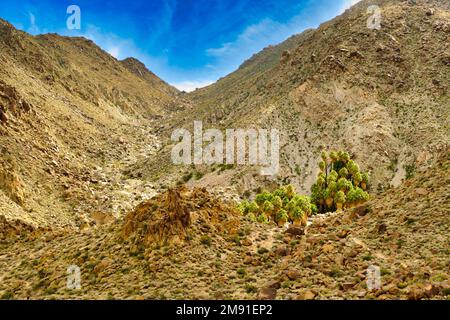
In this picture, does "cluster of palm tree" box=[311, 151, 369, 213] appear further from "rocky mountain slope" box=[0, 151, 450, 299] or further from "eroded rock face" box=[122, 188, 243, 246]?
"eroded rock face" box=[122, 188, 243, 246]

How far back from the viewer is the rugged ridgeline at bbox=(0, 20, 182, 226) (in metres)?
→ 41.4

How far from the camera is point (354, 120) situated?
2746 inches

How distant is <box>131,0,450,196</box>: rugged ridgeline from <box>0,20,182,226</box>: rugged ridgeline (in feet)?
49.8

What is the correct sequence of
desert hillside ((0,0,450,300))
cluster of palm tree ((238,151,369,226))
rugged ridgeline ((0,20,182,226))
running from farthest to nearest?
cluster of palm tree ((238,151,369,226))
rugged ridgeline ((0,20,182,226))
desert hillside ((0,0,450,300))

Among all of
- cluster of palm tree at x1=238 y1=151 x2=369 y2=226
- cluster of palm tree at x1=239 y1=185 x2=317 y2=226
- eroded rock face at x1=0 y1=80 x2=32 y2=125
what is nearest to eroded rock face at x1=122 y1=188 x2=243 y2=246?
cluster of palm tree at x1=238 y1=151 x2=369 y2=226

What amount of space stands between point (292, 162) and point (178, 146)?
25.4 meters

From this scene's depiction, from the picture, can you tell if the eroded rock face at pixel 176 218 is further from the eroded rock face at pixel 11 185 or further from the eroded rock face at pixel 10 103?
the eroded rock face at pixel 10 103

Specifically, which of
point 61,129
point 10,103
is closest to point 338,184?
point 10,103

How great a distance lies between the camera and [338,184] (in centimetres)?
5272
